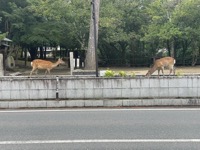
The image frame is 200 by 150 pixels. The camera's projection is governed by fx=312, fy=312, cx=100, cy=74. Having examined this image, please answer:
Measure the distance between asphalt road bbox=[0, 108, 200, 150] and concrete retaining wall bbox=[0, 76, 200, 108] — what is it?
97 centimetres

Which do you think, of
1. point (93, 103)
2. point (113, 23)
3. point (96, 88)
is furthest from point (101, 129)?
point (113, 23)

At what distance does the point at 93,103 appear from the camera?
11219 millimetres

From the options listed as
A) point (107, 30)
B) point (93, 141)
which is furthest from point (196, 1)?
point (93, 141)

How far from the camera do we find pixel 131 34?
3456 cm

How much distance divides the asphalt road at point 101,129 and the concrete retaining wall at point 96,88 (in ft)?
3.17

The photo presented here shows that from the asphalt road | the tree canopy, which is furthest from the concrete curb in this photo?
the tree canopy

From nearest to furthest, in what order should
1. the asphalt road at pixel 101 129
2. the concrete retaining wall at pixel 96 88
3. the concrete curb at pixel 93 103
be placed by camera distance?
the asphalt road at pixel 101 129 < the concrete curb at pixel 93 103 < the concrete retaining wall at pixel 96 88

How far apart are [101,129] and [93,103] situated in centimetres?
361

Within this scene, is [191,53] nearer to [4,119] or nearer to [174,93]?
[174,93]

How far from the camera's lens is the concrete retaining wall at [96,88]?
1132 cm

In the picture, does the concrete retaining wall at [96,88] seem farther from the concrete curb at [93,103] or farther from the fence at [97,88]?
the concrete curb at [93,103]

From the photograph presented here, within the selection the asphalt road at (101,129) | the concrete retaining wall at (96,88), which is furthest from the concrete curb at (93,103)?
the asphalt road at (101,129)

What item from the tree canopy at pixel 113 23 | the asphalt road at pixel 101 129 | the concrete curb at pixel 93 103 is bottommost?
the asphalt road at pixel 101 129

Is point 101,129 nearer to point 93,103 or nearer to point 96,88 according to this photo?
point 93,103
